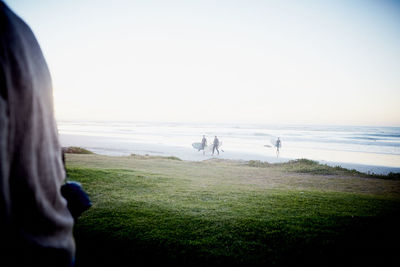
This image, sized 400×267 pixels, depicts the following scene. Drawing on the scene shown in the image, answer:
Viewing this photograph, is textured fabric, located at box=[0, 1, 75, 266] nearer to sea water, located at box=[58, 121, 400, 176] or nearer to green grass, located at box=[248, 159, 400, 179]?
green grass, located at box=[248, 159, 400, 179]

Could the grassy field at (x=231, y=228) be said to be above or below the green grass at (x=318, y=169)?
above

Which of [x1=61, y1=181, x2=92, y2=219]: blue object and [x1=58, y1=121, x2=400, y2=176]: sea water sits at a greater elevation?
[x1=61, y1=181, x2=92, y2=219]: blue object

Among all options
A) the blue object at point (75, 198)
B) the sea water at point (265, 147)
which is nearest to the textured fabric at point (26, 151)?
the blue object at point (75, 198)

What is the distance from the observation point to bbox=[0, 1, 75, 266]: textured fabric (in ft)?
3.28

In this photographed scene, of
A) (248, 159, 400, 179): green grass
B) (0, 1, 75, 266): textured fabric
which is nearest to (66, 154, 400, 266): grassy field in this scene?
(0, 1, 75, 266): textured fabric

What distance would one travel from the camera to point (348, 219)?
16.9ft

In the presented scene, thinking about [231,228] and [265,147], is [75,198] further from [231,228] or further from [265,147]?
[265,147]

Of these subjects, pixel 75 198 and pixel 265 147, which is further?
pixel 265 147

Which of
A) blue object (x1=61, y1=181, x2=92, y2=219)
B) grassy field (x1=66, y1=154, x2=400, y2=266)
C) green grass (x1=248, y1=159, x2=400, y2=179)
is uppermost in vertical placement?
blue object (x1=61, y1=181, x2=92, y2=219)

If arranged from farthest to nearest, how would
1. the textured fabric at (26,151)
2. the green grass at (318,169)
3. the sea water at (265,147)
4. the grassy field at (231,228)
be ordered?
the sea water at (265,147), the green grass at (318,169), the grassy field at (231,228), the textured fabric at (26,151)

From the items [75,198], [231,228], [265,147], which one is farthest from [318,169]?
[265,147]

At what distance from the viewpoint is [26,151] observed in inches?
43.3

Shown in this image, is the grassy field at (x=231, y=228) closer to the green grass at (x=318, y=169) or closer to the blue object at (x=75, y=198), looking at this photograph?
the blue object at (x=75, y=198)

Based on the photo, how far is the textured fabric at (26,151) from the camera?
1.00 metres
